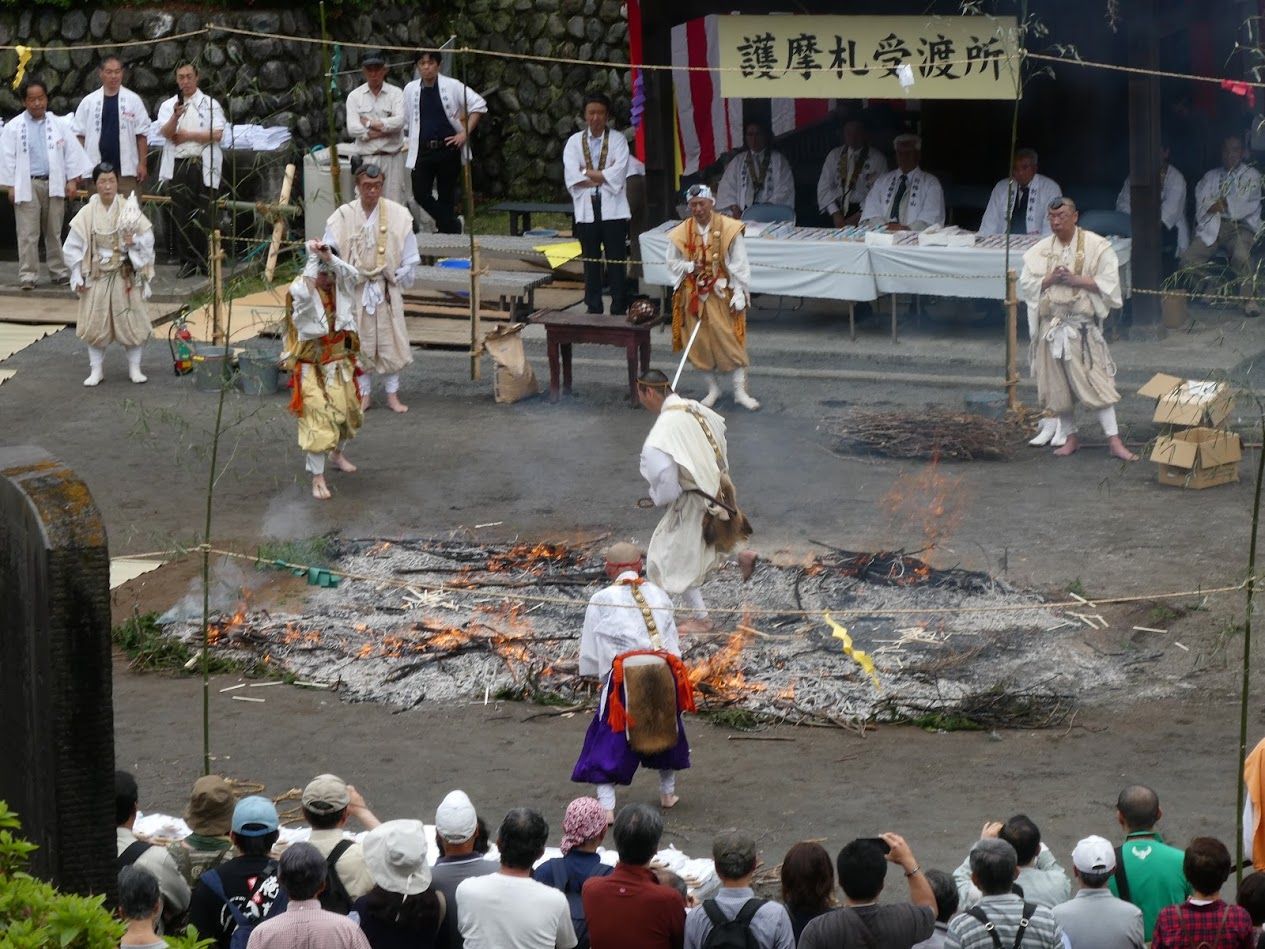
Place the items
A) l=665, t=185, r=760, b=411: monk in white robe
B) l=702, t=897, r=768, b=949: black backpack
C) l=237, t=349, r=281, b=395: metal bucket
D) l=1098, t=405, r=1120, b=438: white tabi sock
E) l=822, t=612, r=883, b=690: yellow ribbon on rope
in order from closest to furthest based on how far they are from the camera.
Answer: l=702, t=897, r=768, b=949: black backpack < l=822, t=612, r=883, b=690: yellow ribbon on rope < l=1098, t=405, r=1120, b=438: white tabi sock < l=665, t=185, r=760, b=411: monk in white robe < l=237, t=349, r=281, b=395: metal bucket

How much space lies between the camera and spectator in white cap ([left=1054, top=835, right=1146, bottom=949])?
5996 mm

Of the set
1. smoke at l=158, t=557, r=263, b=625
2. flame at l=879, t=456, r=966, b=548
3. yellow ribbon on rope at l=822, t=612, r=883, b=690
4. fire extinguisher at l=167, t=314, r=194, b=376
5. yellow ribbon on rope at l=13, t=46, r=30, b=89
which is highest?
yellow ribbon on rope at l=13, t=46, r=30, b=89

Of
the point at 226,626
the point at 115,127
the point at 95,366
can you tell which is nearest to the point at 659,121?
the point at 115,127

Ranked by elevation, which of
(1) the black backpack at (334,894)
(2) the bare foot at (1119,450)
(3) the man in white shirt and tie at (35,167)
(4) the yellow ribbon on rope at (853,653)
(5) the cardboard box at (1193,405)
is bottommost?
(4) the yellow ribbon on rope at (853,653)

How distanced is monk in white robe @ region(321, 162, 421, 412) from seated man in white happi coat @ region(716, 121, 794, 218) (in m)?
4.04

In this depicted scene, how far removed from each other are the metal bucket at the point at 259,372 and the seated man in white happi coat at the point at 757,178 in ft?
14.3

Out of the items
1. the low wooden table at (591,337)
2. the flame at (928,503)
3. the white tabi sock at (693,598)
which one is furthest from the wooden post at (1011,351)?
the white tabi sock at (693,598)

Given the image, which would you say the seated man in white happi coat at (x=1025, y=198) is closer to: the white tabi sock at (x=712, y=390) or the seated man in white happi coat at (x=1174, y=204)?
the seated man in white happi coat at (x=1174, y=204)

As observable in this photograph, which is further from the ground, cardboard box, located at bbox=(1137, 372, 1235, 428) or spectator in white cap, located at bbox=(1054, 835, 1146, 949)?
cardboard box, located at bbox=(1137, 372, 1235, 428)

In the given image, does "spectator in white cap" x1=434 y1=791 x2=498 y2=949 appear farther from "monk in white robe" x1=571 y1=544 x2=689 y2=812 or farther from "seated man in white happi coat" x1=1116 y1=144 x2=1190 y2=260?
"seated man in white happi coat" x1=1116 y1=144 x2=1190 y2=260

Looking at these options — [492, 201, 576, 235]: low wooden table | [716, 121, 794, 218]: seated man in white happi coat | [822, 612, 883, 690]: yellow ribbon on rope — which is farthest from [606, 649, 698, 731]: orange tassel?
[492, 201, 576, 235]: low wooden table

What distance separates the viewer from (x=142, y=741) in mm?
9484

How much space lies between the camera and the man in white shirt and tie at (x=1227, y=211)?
1595cm

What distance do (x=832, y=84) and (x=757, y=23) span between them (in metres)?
0.75
